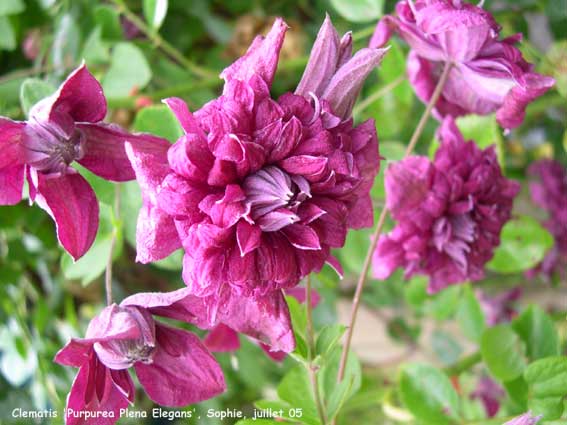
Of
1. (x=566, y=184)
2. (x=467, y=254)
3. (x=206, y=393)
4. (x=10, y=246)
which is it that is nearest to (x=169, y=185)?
(x=206, y=393)

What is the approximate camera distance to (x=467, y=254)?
47cm

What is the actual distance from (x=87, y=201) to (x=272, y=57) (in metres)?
0.13

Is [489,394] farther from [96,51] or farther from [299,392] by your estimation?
[96,51]

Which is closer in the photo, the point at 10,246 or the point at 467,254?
the point at 467,254

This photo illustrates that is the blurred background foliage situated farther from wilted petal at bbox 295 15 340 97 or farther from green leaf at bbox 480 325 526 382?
wilted petal at bbox 295 15 340 97

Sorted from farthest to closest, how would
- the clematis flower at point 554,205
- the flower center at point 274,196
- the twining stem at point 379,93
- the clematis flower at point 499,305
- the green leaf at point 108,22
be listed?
1. the clematis flower at point 499,305
2. the clematis flower at point 554,205
3. the green leaf at point 108,22
4. the twining stem at point 379,93
5. the flower center at point 274,196

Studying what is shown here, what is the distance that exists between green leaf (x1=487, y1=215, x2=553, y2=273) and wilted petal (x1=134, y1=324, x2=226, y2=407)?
1.09ft

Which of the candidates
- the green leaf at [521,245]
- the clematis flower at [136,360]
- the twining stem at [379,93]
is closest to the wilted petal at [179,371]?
the clematis flower at [136,360]

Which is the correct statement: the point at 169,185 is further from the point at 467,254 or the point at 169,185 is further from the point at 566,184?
the point at 566,184

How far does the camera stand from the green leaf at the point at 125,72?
0.54 metres

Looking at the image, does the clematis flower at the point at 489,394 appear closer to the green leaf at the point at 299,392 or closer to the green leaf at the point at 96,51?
the green leaf at the point at 299,392

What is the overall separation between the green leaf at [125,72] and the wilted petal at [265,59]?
0.24 m

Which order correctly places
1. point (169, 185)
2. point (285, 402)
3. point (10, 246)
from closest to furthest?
point (169, 185), point (285, 402), point (10, 246)

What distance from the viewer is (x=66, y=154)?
35 cm
